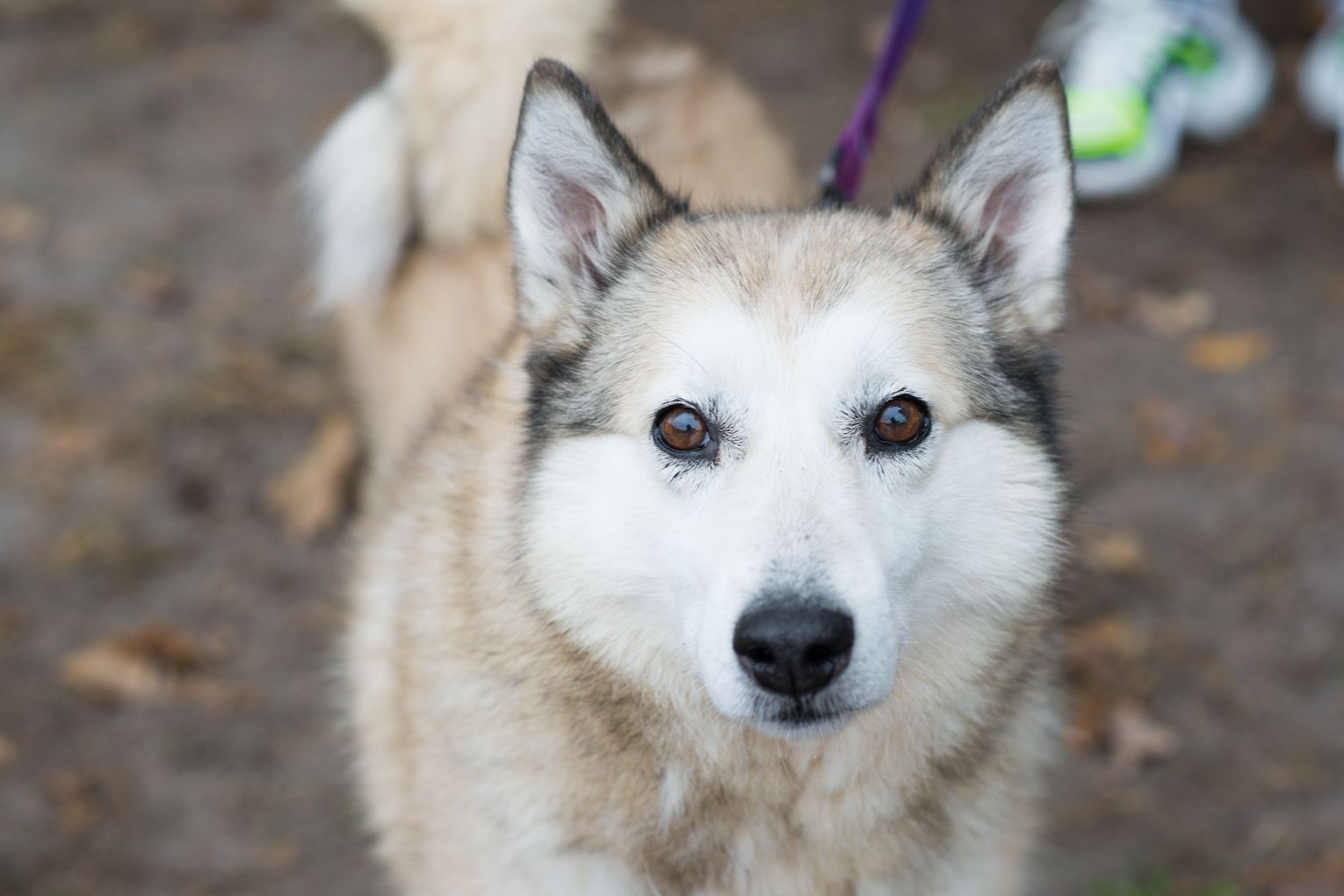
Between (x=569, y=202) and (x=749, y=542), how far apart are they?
0.80m

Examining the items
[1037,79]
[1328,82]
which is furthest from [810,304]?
[1328,82]

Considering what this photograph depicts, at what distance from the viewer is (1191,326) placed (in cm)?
464

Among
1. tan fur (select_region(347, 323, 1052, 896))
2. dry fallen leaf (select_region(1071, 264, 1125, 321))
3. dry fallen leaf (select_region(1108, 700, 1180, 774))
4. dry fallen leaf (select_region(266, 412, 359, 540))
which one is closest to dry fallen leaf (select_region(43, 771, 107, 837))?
dry fallen leaf (select_region(266, 412, 359, 540))

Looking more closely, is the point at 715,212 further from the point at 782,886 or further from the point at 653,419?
the point at 782,886

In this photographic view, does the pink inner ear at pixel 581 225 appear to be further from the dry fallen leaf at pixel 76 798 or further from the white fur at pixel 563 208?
the dry fallen leaf at pixel 76 798

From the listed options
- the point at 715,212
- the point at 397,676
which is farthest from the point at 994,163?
the point at 397,676

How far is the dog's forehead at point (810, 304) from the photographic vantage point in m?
1.95

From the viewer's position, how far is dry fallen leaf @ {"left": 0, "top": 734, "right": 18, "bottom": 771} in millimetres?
3184

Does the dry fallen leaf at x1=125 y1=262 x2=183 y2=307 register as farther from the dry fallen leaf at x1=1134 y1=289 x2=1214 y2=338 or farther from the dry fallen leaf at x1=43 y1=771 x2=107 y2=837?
the dry fallen leaf at x1=1134 y1=289 x2=1214 y2=338

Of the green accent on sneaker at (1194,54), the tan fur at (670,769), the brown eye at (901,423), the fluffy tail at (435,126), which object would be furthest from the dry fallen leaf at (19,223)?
the green accent on sneaker at (1194,54)

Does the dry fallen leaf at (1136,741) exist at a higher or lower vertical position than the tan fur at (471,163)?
lower

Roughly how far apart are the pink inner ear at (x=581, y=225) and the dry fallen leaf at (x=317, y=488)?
6.79 feet

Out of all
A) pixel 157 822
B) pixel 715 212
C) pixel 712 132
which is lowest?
pixel 157 822

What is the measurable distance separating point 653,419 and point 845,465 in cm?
34
